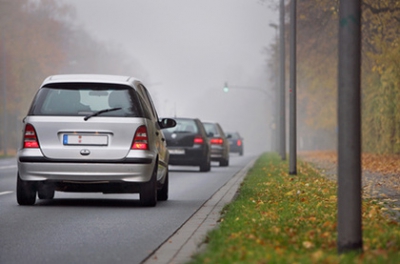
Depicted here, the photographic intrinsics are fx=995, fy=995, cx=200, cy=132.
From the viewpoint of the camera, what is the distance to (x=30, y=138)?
13727 mm

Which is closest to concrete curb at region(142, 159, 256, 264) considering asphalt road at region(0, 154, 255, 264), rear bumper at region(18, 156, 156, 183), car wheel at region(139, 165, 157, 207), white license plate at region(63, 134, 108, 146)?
asphalt road at region(0, 154, 255, 264)

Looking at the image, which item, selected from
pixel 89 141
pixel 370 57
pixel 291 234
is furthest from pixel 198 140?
pixel 291 234

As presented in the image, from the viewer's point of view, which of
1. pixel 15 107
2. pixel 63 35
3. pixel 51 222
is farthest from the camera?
pixel 63 35

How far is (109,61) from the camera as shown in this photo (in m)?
118

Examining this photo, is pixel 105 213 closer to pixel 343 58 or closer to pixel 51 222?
pixel 51 222

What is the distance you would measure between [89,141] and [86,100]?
673 millimetres

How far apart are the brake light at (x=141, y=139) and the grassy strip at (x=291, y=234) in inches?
56.8

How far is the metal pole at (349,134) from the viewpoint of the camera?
25.1 feet

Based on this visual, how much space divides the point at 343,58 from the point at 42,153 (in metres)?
6.75

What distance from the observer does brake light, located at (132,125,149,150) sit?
13734 mm

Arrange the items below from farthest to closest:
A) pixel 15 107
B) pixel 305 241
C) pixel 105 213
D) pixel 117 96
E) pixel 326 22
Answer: pixel 15 107 < pixel 326 22 < pixel 117 96 < pixel 105 213 < pixel 305 241

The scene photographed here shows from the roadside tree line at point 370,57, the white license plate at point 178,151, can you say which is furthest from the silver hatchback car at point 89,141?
the roadside tree line at point 370,57

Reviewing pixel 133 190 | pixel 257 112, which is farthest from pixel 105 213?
pixel 257 112

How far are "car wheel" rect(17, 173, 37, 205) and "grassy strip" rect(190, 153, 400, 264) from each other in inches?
111
